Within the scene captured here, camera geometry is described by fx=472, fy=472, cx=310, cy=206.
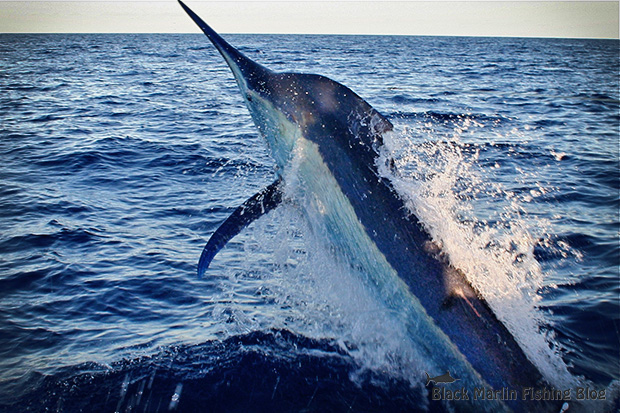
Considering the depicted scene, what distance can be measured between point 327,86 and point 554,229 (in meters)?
5.72

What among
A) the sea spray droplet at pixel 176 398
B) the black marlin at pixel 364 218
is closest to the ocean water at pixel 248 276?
the sea spray droplet at pixel 176 398

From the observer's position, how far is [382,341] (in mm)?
4480

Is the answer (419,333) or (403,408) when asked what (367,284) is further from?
(403,408)

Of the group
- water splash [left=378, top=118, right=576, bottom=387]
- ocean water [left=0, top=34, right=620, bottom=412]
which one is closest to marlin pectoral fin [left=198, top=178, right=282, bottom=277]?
ocean water [left=0, top=34, right=620, bottom=412]

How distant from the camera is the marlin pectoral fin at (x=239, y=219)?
4.10 m

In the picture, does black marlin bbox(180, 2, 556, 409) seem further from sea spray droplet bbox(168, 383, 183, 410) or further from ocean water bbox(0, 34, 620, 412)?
sea spray droplet bbox(168, 383, 183, 410)

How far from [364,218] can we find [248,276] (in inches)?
114

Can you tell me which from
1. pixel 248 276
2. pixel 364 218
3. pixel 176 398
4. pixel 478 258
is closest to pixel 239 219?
pixel 364 218

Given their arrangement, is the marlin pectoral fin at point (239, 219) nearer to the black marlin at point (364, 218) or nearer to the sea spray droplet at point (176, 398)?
the black marlin at point (364, 218)

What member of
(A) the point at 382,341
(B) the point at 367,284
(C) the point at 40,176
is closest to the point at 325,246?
(B) the point at 367,284

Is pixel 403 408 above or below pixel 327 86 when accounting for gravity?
below

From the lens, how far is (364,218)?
3.96m

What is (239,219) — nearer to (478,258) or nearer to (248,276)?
(478,258)

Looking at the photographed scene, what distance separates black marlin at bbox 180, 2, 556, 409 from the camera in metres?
3.61
